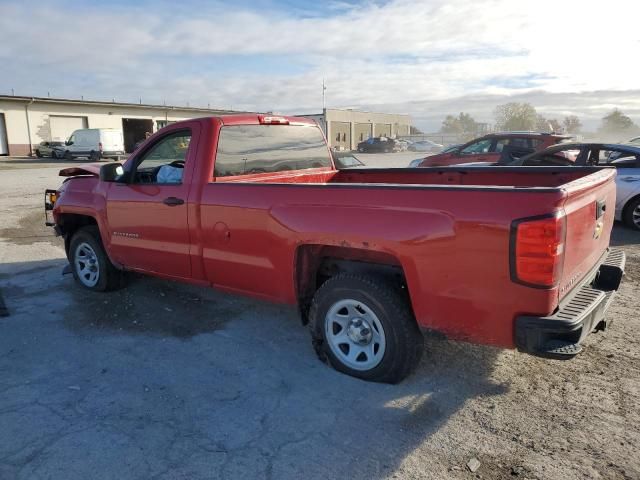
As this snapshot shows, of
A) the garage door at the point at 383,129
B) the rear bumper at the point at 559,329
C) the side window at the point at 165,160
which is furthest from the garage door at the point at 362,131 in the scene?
the rear bumper at the point at 559,329

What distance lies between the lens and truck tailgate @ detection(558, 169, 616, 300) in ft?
9.58

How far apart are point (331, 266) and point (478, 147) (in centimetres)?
1108

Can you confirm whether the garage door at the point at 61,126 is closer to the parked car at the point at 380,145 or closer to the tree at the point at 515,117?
the parked car at the point at 380,145

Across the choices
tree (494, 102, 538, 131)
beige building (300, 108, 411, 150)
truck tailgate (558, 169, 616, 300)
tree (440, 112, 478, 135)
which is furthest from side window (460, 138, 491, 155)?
tree (440, 112, 478, 135)

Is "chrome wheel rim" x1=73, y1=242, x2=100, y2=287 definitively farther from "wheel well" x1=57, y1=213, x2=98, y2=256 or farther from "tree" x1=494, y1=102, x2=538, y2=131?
"tree" x1=494, y1=102, x2=538, y2=131

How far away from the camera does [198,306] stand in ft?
17.7

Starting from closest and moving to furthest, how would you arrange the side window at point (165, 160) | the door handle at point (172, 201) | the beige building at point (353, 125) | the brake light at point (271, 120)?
the door handle at point (172, 201), the side window at point (165, 160), the brake light at point (271, 120), the beige building at point (353, 125)

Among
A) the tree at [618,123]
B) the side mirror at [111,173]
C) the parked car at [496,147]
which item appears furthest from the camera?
the tree at [618,123]

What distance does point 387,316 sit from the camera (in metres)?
3.42

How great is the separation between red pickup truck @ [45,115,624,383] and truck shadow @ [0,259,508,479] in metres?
0.35

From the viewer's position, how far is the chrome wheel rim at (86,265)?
19.0ft

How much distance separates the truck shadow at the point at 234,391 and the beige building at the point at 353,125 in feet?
161

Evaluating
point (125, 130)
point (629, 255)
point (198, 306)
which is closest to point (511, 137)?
point (629, 255)

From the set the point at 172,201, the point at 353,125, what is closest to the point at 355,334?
the point at 172,201
